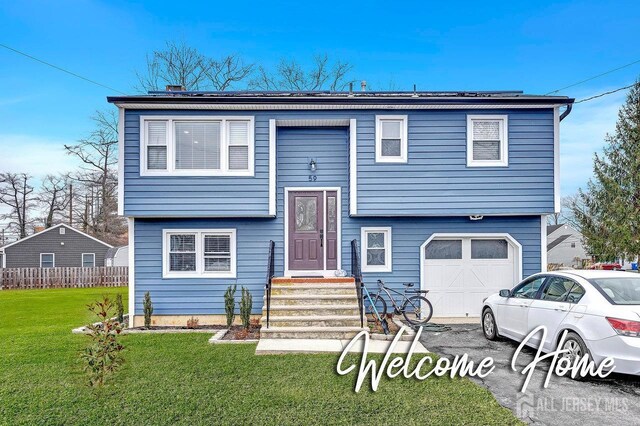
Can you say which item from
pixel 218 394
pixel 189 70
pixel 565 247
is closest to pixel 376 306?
pixel 218 394

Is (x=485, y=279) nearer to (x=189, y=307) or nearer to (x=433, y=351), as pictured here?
(x=433, y=351)

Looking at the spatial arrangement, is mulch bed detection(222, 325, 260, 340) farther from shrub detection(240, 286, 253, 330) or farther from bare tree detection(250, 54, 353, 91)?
bare tree detection(250, 54, 353, 91)

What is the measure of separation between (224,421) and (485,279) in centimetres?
772

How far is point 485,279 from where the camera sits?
9.98 m

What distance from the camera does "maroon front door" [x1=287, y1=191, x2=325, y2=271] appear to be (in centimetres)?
980

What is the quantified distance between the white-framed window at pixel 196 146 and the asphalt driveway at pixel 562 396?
19.6 feet

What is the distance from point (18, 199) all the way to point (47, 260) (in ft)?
44.4

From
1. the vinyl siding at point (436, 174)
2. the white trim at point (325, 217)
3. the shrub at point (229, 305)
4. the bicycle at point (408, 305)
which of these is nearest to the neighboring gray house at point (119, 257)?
the vinyl siding at point (436, 174)

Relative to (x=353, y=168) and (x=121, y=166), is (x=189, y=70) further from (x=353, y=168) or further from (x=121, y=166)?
(x=353, y=168)

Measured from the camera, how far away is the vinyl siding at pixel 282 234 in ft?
31.0

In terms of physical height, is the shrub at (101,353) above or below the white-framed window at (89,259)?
above

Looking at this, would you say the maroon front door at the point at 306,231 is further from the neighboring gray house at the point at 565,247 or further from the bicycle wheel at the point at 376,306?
the neighboring gray house at the point at 565,247

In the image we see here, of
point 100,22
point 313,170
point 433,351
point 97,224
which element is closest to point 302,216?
point 313,170

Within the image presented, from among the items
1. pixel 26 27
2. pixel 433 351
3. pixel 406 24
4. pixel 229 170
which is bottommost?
pixel 433 351
